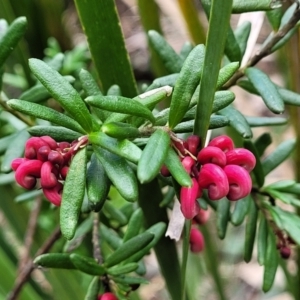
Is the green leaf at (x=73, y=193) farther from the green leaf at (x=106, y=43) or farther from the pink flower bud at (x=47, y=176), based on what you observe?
the green leaf at (x=106, y=43)

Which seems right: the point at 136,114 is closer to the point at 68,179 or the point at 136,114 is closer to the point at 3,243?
the point at 68,179

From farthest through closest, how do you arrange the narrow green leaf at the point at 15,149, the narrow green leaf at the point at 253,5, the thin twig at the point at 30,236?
the thin twig at the point at 30,236 → the narrow green leaf at the point at 15,149 → the narrow green leaf at the point at 253,5

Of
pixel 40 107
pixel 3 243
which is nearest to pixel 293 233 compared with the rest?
pixel 40 107

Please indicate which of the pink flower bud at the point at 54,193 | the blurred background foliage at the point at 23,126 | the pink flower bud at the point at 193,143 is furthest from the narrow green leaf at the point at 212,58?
the blurred background foliage at the point at 23,126

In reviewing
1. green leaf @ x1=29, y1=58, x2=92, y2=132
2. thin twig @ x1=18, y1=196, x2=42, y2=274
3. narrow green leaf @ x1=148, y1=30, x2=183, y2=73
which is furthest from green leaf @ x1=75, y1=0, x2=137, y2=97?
thin twig @ x1=18, y1=196, x2=42, y2=274

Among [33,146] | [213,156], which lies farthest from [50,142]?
[213,156]

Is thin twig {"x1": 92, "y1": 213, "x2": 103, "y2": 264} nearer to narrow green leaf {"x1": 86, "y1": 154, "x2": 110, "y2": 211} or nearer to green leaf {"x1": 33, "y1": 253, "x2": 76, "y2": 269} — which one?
green leaf {"x1": 33, "y1": 253, "x2": 76, "y2": 269}
